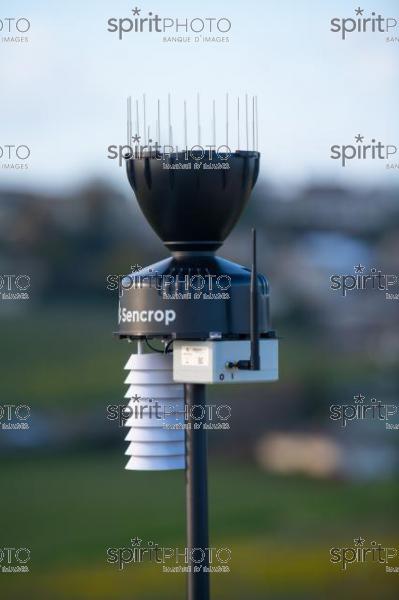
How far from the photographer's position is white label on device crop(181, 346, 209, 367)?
3766 millimetres

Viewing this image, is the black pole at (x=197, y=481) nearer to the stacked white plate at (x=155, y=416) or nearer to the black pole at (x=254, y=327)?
the stacked white plate at (x=155, y=416)

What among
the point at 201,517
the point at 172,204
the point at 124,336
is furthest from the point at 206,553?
the point at 172,204

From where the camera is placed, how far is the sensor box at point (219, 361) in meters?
3.75

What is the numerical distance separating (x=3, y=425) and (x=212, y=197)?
55.5 inches

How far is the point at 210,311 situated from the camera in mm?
3750

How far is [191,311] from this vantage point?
3.74 m

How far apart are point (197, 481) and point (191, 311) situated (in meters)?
0.49

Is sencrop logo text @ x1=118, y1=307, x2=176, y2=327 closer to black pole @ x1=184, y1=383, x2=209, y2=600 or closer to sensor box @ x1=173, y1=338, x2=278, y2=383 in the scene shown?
sensor box @ x1=173, y1=338, x2=278, y2=383

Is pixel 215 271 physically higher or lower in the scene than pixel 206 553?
higher

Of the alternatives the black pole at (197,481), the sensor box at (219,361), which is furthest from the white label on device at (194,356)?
the black pole at (197,481)

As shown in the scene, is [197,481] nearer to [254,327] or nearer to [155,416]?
[155,416]

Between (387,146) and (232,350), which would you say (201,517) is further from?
(387,146)

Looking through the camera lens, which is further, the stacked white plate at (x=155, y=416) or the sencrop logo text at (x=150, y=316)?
the stacked white plate at (x=155, y=416)

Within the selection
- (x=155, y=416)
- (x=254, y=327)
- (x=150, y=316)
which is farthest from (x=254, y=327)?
(x=155, y=416)
